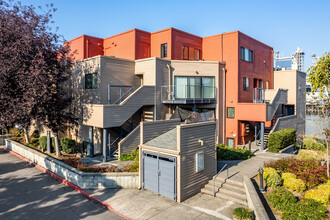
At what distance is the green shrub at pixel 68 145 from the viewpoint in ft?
63.2

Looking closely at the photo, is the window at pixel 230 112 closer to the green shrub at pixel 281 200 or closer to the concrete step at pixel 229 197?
the concrete step at pixel 229 197

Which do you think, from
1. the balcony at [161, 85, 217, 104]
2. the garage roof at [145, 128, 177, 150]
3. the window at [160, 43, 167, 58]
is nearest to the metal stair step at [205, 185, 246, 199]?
the garage roof at [145, 128, 177, 150]

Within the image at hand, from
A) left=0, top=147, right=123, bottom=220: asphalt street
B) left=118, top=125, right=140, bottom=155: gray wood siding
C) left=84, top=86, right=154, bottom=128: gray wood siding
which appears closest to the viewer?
left=0, top=147, right=123, bottom=220: asphalt street

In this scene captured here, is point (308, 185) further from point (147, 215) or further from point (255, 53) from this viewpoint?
point (255, 53)

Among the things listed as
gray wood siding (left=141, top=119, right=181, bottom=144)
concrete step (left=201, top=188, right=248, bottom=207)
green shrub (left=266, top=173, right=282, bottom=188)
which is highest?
gray wood siding (left=141, top=119, right=181, bottom=144)

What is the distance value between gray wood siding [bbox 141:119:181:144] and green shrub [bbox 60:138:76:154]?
928 centimetres

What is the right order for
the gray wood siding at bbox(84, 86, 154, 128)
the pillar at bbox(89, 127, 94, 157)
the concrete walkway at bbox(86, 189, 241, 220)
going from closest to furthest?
the concrete walkway at bbox(86, 189, 241, 220)
the gray wood siding at bbox(84, 86, 154, 128)
the pillar at bbox(89, 127, 94, 157)

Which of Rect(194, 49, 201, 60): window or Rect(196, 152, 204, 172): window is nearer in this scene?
Rect(196, 152, 204, 172): window

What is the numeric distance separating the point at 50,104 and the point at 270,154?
1682 cm

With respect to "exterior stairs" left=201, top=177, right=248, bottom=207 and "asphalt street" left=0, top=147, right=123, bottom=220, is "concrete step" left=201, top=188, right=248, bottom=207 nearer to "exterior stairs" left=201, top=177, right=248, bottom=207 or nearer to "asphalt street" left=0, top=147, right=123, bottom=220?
"exterior stairs" left=201, top=177, right=248, bottom=207

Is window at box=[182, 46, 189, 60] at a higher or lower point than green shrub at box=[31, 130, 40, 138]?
higher

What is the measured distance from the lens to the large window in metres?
20.6

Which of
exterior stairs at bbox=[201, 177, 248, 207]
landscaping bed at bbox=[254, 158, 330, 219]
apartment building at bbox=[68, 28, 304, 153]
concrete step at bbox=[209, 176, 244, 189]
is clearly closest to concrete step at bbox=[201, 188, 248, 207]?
exterior stairs at bbox=[201, 177, 248, 207]

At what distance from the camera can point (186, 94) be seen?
20531 mm
